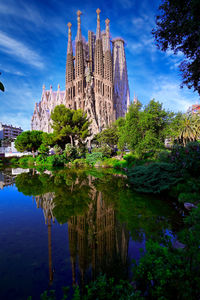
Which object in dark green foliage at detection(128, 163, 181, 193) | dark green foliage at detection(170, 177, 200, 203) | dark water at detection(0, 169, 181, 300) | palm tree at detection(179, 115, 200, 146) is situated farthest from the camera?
palm tree at detection(179, 115, 200, 146)

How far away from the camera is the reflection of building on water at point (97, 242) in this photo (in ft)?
9.08

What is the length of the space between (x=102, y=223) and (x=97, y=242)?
3.33 feet

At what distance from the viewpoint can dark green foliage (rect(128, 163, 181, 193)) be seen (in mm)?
7188

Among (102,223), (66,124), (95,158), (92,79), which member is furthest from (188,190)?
(92,79)

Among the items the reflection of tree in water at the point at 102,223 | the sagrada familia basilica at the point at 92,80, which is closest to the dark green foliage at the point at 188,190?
the reflection of tree in water at the point at 102,223

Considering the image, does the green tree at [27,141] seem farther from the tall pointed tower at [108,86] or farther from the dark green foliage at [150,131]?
the dark green foliage at [150,131]

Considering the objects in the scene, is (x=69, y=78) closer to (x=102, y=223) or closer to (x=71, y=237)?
(x=102, y=223)

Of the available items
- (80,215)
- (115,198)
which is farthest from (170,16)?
(80,215)

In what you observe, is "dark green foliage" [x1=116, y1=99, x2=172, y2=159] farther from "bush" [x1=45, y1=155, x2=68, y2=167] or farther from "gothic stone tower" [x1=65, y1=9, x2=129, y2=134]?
"gothic stone tower" [x1=65, y1=9, x2=129, y2=134]

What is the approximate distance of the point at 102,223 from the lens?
4.45 m

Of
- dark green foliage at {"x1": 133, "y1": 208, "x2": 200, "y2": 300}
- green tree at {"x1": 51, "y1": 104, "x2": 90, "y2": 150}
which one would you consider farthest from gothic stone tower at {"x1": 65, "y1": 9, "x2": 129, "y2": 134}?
dark green foliage at {"x1": 133, "y1": 208, "x2": 200, "y2": 300}

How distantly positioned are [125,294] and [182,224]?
3.17m

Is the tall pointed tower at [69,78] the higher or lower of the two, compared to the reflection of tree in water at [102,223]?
higher

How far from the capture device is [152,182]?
768 centimetres
